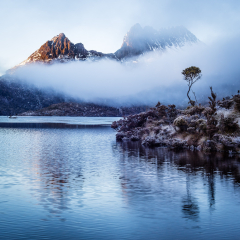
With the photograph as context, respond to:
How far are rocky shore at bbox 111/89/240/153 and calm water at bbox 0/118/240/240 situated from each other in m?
13.1

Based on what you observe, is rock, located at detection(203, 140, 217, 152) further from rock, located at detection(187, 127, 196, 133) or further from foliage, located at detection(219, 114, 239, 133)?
rock, located at detection(187, 127, 196, 133)

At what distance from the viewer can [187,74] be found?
8888cm

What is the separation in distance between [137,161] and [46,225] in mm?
23103

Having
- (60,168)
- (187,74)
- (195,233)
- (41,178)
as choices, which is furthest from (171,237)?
(187,74)

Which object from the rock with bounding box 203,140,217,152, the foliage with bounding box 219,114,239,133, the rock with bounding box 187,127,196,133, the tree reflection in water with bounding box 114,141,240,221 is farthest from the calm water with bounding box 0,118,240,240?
the rock with bounding box 187,127,196,133

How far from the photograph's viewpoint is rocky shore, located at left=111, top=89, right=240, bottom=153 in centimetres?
4659

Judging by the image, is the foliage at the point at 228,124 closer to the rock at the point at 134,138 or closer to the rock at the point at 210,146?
the rock at the point at 210,146

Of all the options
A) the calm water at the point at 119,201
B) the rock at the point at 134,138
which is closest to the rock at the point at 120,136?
the rock at the point at 134,138

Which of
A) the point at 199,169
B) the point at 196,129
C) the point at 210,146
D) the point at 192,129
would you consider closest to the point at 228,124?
the point at 210,146

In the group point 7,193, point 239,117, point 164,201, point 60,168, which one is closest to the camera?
point 164,201

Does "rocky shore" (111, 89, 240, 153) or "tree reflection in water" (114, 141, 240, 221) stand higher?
"rocky shore" (111, 89, 240, 153)

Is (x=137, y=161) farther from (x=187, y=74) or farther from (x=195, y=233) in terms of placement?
(x=187, y=74)

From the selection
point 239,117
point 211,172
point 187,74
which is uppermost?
point 187,74

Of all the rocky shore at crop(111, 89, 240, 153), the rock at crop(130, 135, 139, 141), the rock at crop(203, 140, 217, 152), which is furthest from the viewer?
the rock at crop(130, 135, 139, 141)
